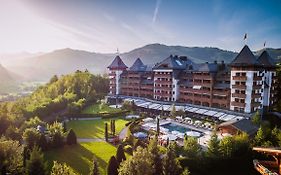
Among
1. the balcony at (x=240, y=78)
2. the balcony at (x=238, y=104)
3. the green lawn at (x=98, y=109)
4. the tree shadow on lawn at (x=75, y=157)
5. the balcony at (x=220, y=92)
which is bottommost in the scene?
the tree shadow on lawn at (x=75, y=157)

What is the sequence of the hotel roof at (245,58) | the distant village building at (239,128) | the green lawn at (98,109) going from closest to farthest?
the distant village building at (239,128) → the hotel roof at (245,58) → the green lawn at (98,109)

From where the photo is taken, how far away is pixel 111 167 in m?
32.5

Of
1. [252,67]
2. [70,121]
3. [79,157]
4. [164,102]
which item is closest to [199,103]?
[164,102]

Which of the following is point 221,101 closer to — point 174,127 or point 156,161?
point 174,127

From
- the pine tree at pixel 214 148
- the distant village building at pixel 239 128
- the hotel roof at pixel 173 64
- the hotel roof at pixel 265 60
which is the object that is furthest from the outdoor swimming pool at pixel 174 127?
the hotel roof at pixel 265 60

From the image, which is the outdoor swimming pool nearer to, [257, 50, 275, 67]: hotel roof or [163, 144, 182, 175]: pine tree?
[163, 144, 182, 175]: pine tree

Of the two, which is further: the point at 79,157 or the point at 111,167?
the point at 79,157

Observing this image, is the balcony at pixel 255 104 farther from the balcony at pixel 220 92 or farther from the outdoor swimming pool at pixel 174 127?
the outdoor swimming pool at pixel 174 127

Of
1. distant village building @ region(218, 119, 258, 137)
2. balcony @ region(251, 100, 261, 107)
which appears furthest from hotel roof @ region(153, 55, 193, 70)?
distant village building @ region(218, 119, 258, 137)

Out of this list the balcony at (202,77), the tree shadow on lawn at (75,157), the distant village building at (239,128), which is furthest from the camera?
the balcony at (202,77)

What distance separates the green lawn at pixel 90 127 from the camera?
55153mm

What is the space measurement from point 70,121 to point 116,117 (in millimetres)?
13636

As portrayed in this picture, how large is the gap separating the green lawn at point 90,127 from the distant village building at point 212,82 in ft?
77.5

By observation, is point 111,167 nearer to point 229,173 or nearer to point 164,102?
point 229,173
